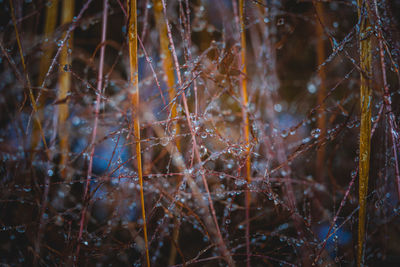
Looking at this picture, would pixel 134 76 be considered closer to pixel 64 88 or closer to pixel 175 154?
pixel 175 154

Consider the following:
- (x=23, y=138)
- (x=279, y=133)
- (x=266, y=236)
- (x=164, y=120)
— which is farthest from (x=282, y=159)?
(x=23, y=138)

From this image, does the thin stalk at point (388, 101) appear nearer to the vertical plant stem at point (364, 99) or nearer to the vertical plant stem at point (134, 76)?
the vertical plant stem at point (364, 99)

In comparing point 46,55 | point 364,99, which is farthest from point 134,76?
point 364,99

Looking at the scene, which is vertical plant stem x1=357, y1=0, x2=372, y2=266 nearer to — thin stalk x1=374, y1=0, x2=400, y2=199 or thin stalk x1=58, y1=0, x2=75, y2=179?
thin stalk x1=374, y1=0, x2=400, y2=199

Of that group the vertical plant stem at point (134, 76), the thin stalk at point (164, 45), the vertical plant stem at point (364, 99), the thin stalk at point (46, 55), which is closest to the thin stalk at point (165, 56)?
the thin stalk at point (164, 45)

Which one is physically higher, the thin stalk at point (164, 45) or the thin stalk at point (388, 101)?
the thin stalk at point (164, 45)

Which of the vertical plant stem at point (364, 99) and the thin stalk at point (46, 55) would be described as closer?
the vertical plant stem at point (364, 99)

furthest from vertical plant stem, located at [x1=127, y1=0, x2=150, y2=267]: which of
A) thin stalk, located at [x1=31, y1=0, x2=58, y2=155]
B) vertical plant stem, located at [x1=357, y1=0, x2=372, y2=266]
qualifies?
vertical plant stem, located at [x1=357, y1=0, x2=372, y2=266]
